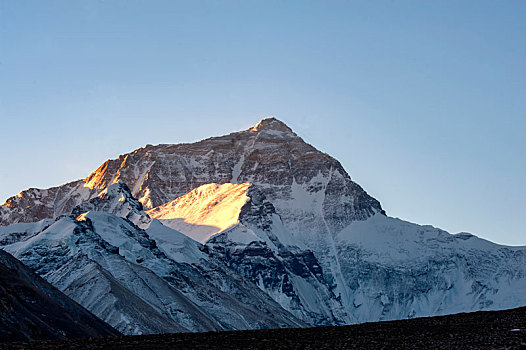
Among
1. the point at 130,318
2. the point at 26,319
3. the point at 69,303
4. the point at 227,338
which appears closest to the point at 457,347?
the point at 227,338

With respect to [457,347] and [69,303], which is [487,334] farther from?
[69,303]

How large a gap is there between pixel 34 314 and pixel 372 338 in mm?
68266

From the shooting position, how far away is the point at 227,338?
203ft

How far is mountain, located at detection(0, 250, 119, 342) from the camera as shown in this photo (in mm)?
102812

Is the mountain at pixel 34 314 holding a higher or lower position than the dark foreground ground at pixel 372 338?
lower

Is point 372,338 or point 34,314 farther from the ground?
point 372,338

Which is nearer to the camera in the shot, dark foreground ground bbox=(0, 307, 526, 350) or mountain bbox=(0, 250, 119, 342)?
dark foreground ground bbox=(0, 307, 526, 350)

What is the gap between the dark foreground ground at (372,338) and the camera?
54.0 meters

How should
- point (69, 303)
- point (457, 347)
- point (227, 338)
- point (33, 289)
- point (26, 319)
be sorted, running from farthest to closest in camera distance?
1. point (69, 303)
2. point (33, 289)
3. point (26, 319)
4. point (227, 338)
5. point (457, 347)

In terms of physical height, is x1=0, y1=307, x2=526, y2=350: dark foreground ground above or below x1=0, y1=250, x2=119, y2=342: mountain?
above

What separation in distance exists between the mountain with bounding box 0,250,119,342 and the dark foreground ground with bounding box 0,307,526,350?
36.3 metres

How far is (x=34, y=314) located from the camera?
384 ft

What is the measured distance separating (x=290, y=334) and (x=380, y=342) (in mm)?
8169

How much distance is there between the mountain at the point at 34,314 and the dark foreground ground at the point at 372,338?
3630 centimetres
